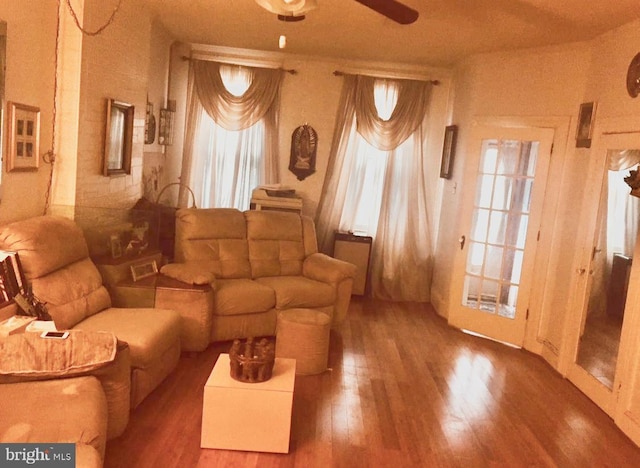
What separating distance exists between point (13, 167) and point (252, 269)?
84.6 inches

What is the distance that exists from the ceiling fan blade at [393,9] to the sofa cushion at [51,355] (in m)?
2.00

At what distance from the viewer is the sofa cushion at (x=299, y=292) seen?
4621 millimetres

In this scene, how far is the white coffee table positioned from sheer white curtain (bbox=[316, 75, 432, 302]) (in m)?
3.65

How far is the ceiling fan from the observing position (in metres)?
2.66

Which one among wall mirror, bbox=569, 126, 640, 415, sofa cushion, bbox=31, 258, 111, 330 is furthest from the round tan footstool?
wall mirror, bbox=569, 126, 640, 415

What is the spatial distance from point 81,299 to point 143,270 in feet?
2.52

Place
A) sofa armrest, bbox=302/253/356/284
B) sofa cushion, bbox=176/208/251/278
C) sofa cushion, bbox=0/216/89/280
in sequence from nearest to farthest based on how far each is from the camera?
sofa cushion, bbox=0/216/89/280 < sofa cushion, bbox=176/208/251/278 < sofa armrest, bbox=302/253/356/284

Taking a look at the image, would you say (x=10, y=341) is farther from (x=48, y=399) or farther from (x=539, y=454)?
(x=539, y=454)

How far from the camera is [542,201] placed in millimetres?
5000

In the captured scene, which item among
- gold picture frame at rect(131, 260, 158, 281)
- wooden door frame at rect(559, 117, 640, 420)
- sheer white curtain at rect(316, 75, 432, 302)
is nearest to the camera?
wooden door frame at rect(559, 117, 640, 420)

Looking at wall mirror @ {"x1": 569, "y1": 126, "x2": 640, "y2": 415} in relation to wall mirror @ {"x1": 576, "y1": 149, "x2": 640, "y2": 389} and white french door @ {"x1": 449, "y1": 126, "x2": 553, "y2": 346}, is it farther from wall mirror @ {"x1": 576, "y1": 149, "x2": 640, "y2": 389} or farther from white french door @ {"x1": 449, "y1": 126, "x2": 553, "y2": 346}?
white french door @ {"x1": 449, "y1": 126, "x2": 553, "y2": 346}

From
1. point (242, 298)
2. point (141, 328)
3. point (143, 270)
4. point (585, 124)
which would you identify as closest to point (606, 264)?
point (585, 124)

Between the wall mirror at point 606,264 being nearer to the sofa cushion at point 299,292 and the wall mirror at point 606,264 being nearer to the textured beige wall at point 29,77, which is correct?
the sofa cushion at point 299,292

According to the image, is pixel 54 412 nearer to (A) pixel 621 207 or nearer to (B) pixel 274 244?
(B) pixel 274 244
